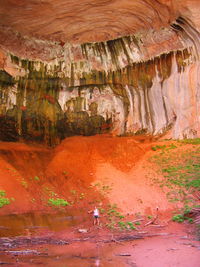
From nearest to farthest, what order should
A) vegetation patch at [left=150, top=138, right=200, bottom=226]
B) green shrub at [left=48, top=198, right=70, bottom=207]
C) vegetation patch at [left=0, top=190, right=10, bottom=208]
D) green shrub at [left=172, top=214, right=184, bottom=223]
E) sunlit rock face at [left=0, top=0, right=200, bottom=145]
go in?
green shrub at [left=172, top=214, right=184, bottom=223] < vegetation patch at [left=0, top=190, right=10, bottom=208] < vegetation patch at [left=150, top=138, right=200, bottom=226] < green shrub at [left=48, top=198, right=70, bottom=207] < sunlit rock face at [left=0, top=0, right=200, bottom=145]

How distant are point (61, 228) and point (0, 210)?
225cm

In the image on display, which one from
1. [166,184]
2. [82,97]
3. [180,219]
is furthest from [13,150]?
[180,219]

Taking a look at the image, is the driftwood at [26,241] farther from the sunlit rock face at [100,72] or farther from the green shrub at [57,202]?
the sunlit rock face at [100,72]

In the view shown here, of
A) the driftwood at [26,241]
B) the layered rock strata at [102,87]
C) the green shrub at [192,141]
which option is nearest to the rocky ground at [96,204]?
the driftwood at [26,241]

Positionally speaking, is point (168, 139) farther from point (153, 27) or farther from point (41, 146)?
point (41, 146)

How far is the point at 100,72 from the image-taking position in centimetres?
1555

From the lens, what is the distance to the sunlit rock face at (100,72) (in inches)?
542

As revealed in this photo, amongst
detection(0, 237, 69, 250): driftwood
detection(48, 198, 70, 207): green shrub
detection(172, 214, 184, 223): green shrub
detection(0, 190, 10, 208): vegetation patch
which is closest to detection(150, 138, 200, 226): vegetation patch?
detection(172, 214, 184, 223): green shrub

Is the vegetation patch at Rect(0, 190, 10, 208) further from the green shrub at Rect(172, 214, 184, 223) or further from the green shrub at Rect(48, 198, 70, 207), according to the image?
the green shrub at Rect(172, 214, 184, 223)

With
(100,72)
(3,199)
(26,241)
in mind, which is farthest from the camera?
(100,72)

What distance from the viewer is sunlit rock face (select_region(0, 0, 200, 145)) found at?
542 inches

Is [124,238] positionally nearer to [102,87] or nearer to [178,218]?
[178,218]

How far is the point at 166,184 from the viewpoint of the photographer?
1246cm

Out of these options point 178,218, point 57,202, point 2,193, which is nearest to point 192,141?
point 178,218
